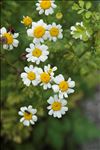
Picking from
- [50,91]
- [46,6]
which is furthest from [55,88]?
[46,6]

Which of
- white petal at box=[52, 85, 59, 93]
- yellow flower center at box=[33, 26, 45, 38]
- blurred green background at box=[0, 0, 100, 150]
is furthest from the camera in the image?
blurred green background at box=[0, 0, 100, 150]

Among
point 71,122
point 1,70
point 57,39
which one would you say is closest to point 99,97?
point 71,122

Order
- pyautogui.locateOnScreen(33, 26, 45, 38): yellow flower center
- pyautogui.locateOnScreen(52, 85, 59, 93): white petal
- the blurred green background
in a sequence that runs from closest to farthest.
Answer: pyautogui.locateOnScreen(52, 85, 59, 93): white petal, pyautogui.locateOnScreen(33, 26, 45, 38): yellow flower center, the blurred green background

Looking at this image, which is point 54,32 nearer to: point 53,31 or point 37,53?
point 53,31

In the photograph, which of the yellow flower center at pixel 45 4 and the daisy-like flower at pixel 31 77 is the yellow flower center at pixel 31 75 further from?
the yellow flower center at pixel 45 4

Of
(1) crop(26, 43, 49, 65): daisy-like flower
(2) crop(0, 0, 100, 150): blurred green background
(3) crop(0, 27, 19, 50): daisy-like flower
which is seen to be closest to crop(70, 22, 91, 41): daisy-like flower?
(2) crop(0, 0, 100, 150): blurred green background

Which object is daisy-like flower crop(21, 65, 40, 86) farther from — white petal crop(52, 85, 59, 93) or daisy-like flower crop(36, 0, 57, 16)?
daisy-like flower crop(36, 0, 57, 16)

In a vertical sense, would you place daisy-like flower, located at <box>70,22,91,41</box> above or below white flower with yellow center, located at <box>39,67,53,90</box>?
above
